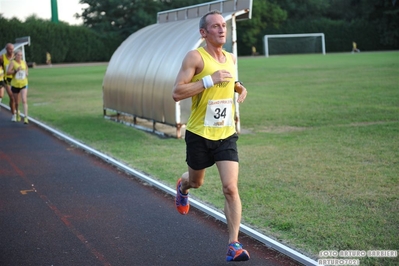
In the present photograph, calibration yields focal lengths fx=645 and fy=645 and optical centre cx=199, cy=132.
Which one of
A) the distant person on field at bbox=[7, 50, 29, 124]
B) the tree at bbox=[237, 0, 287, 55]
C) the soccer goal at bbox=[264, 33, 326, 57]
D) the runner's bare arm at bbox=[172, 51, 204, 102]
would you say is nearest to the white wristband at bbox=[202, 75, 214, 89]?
the runner's bare arm at bbox=[172, 51, 204, 102]

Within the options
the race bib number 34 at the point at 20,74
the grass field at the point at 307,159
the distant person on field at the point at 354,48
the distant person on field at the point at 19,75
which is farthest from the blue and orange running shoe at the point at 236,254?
the distant person on field at the point at 354,48

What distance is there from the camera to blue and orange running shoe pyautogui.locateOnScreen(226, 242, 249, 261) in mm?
5898

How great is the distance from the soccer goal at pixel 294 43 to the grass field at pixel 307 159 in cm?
5138

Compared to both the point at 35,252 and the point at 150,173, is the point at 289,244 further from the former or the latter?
the point at 150,173

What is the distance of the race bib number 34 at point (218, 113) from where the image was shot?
252 inches

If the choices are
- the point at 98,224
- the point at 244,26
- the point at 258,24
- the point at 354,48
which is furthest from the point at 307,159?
the point at 258,24

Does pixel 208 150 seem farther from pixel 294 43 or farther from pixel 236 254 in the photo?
pixel 294 43

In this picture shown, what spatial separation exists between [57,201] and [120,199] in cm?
89

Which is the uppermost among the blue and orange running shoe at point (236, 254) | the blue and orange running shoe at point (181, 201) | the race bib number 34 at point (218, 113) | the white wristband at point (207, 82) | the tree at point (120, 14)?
the tree at point (120, 14)

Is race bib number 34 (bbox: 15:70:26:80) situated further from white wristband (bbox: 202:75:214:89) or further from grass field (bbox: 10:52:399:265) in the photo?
white wristband (bbox: 202:75:214:89)

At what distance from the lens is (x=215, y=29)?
626cm

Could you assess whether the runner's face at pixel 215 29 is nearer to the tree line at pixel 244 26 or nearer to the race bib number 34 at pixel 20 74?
the race bib number 34 at pixel 20 74

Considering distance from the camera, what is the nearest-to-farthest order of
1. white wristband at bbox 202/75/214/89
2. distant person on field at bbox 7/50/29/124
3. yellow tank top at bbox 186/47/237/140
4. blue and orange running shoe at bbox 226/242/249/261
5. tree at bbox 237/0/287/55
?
blue and orange running shoe at bbox 226/242/249/261 → white wristband at bbox 202/75/214/89 → yellow tank top at bbox 186/47/237/140 → distant person on field at bbox 7/50/29/124 → tree at bbox 237/0/287/55

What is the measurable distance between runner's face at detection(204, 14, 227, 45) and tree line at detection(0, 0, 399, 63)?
225 feet
